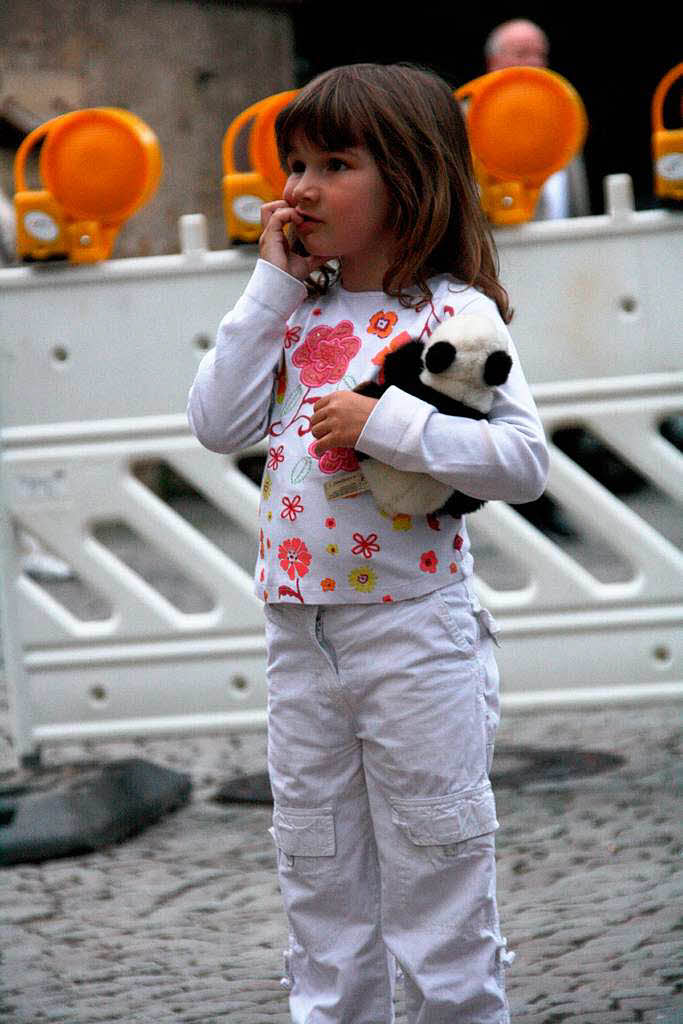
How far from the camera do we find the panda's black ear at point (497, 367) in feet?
7.44

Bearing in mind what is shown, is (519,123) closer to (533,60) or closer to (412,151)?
→ (412,151)

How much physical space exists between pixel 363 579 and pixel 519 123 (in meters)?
2.11

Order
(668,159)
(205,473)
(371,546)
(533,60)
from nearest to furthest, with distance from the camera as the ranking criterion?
(371,546) → (668,159) → (205,473) → (533,60)

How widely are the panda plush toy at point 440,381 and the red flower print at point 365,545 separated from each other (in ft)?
0.15

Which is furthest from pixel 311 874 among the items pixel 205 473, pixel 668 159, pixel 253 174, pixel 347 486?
pixel 668 159

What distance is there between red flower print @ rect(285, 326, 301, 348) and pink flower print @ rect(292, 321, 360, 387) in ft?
0.07

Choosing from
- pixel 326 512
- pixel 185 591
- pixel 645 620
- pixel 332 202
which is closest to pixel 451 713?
pixel 326 512

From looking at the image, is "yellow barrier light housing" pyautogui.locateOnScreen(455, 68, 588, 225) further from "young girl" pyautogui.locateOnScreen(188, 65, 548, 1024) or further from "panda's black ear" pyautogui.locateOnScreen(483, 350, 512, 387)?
"panda's black ear" pyautogui.locateOnScreen(483, 350, 512, 387)

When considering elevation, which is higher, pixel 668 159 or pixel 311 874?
pixel 668 159

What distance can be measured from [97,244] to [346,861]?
2.34 meters

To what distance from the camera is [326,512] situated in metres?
2.38

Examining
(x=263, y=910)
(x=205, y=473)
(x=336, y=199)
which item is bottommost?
(x=263, y=910)

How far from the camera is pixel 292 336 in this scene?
2488 mm

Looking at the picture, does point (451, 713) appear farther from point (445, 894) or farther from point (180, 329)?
point (180, 329)
